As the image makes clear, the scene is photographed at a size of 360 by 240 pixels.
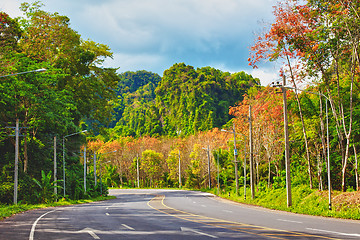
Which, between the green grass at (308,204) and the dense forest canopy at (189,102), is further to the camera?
the dense forest canopy at (189,102)

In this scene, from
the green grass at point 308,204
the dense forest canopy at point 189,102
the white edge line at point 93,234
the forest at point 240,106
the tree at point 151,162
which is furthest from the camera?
the dense forest canopy at point 189,102

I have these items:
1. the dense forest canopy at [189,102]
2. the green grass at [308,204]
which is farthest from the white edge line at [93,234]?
the dense forest canopy at [189,102]

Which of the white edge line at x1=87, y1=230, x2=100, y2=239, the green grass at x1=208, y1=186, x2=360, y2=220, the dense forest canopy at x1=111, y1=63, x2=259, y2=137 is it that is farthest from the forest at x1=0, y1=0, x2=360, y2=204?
the dense forest canopy at x1=111, y1=63, x2=259, y2=137

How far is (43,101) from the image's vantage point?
128 feet

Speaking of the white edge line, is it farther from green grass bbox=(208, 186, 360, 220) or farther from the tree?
the tree

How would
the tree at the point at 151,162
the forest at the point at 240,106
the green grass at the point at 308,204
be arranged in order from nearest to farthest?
the green grass at the point at 308,204, the forest at the point at 240,106, the tree at the point at 151,162

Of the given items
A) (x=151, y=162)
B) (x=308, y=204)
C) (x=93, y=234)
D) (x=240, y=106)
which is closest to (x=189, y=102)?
(x=151, y=162)

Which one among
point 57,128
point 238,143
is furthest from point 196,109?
point 57,128

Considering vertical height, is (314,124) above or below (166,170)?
above

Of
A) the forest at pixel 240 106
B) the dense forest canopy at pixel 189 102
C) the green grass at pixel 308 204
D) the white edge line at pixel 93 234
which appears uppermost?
the dense forest canopy at pixel 189 102

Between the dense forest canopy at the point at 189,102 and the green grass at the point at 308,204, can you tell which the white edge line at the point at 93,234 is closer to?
the green grass at the point at 308,204

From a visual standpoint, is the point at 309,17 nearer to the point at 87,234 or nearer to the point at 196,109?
the point at 87,234

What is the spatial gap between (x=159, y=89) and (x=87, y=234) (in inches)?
5499

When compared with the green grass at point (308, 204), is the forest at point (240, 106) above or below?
above
